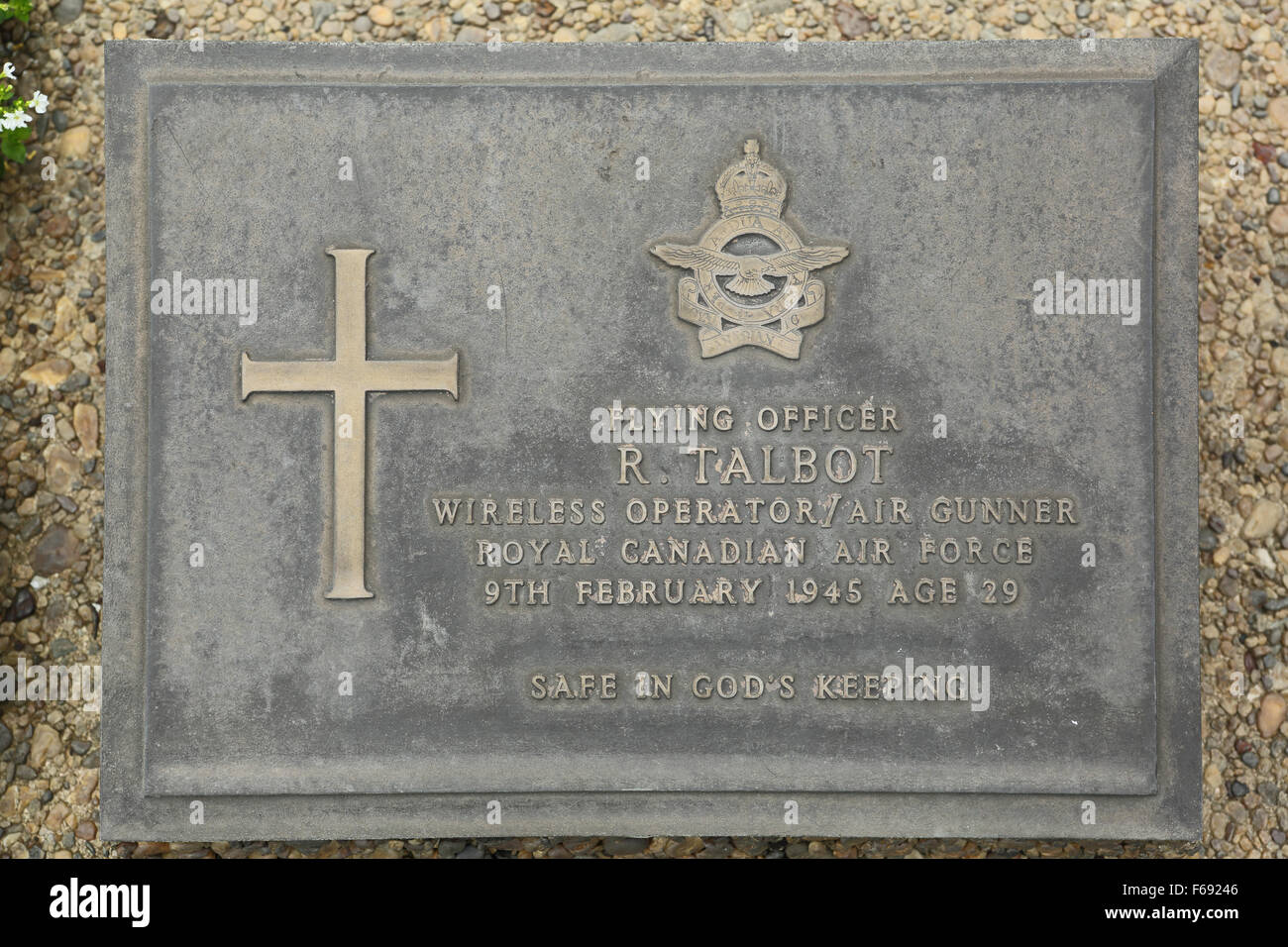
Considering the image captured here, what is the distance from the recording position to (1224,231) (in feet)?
13.4

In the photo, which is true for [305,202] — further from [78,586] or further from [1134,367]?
[1134,367]

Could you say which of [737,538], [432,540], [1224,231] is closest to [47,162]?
[432,540]

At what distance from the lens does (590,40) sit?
13.8 feet

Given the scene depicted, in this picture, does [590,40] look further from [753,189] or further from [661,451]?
[661,451]

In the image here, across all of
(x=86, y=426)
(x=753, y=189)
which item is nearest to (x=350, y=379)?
(x=86, y=426)

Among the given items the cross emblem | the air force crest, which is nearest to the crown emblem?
the air force crest

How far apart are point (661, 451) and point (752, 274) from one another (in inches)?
28.3

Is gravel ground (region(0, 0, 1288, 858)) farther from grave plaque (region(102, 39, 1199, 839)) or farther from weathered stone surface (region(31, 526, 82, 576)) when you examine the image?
grave plaque (region(102, 39, 1199, 839))

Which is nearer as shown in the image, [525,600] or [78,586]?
[525,600]

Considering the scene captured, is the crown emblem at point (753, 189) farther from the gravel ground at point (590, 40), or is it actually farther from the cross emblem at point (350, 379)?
the cross emblem at point (350, 379)

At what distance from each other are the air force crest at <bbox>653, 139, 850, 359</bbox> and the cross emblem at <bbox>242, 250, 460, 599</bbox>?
933mm

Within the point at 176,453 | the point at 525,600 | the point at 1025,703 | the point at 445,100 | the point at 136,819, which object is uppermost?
the point at 445,100

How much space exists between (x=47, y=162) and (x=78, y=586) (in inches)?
72.1

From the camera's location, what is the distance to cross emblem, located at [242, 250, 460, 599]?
3449mm
